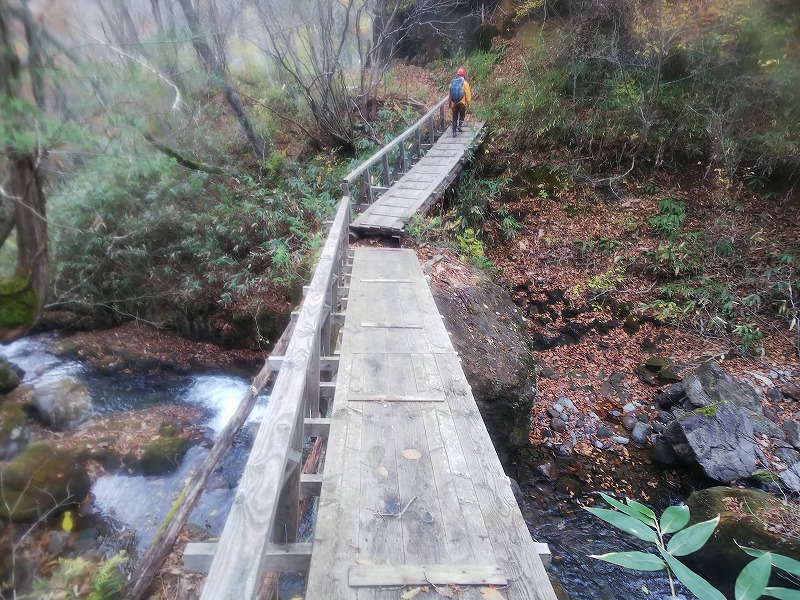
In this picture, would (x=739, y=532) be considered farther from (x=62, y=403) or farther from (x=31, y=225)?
(x=31, y=225)

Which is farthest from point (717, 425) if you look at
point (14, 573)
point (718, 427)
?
point (14, 573)

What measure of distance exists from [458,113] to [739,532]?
11085 mm

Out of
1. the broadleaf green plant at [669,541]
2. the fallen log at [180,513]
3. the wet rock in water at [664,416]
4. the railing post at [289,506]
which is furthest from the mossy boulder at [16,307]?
the wet rock in water at [664,416]

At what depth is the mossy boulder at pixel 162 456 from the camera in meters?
7.20

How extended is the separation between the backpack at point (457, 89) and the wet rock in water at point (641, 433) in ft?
29.6

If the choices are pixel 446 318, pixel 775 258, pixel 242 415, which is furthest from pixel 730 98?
pixel 242 415

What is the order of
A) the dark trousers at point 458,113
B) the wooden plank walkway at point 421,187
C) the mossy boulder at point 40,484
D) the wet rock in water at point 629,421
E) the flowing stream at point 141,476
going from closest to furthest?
the mossy boulder at point 40,484 → the flowing stream at point 141,476 → the wet rock in water at point 629,421 → the wooden plank walkway at point 421,187 → the dark trousers at point 458,113

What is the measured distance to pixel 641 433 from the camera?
23.0 ft

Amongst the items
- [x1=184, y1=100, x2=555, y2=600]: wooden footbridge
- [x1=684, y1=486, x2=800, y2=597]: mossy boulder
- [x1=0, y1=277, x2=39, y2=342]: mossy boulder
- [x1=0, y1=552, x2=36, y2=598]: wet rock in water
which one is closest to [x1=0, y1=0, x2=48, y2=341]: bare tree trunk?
[x1=0, y1=277, x2=39, y2=342]: mossy boulder

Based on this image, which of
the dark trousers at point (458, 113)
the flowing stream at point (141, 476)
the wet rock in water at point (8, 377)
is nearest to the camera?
the flowing stream at point (141, 476)

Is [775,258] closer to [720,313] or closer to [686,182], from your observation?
[720,313]

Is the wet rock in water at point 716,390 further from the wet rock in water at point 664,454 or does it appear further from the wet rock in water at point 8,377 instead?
the wet rock in water at point 8,377

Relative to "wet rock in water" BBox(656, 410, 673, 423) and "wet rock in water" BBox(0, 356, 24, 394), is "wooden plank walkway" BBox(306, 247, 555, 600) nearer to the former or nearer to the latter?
"wet rock in water" BBox(656, 410, 673, 423)

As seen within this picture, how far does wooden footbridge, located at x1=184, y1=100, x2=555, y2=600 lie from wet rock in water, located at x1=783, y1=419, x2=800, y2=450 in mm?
5708
